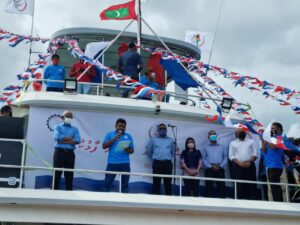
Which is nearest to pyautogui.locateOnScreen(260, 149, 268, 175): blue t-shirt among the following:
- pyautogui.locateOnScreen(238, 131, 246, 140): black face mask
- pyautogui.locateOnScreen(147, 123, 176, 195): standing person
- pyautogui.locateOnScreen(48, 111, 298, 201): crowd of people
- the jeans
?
pyautogui.locateOnScreen(48, 111, 298, 201): crowd of people

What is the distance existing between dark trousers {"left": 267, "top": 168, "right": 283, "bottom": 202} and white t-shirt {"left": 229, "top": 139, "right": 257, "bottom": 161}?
1.66ft

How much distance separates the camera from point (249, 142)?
9.59m

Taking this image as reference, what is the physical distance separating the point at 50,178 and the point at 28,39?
465 cm


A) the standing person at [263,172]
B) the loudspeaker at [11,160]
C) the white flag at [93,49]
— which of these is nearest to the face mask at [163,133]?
the standing person at [263,172]

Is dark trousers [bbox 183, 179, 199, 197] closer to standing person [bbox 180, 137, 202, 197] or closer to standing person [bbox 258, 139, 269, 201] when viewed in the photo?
standing person [bbox 180, 137, 202, 197]

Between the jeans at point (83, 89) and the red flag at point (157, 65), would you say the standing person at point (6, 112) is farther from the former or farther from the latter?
the red flag at point (157, 65)

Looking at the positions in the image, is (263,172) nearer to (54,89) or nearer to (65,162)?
(65,162)

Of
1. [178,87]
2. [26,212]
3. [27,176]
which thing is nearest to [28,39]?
[178,87]

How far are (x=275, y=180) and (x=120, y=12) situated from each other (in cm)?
588

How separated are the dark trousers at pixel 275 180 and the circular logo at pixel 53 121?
3.82 m

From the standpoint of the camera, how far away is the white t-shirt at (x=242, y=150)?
9.52 meters

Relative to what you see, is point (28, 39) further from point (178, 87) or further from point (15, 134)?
point (15, 134)

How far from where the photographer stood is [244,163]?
9477 millimetres

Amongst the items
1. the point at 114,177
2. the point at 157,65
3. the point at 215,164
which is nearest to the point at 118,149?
the point at 114,177
